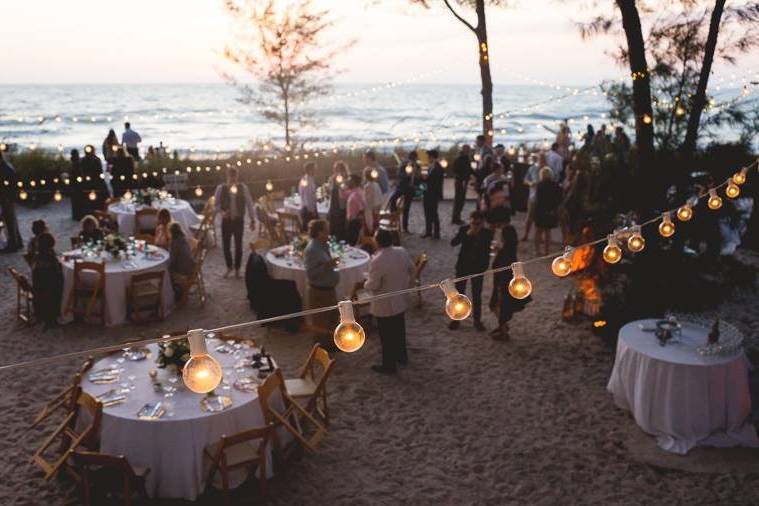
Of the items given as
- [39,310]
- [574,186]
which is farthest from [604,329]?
[39,310]

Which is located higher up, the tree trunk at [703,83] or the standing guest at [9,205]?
the tree trunk at [703,83]

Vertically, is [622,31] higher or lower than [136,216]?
higher

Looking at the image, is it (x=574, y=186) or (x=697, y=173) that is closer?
(x=697, y=173)

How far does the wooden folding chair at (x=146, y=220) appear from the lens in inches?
426

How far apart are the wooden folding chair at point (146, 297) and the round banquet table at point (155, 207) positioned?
108 inches

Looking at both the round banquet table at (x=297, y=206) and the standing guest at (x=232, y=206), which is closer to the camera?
the standing guest at (x=232, y=206)

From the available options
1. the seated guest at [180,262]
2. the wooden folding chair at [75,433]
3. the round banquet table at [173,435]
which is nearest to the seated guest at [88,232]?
the seated guest at [180,262]

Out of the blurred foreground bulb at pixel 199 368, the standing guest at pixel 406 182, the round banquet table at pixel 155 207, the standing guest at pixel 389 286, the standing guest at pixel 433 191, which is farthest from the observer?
the standing guest at pixel 406 182

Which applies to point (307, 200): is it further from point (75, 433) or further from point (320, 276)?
→ point (75, 433)

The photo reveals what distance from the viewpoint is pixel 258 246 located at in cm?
850

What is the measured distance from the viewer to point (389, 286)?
20.7 ft

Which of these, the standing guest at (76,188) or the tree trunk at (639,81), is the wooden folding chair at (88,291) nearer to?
the standing guest at (76,188)

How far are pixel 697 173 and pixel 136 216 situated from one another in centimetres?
812

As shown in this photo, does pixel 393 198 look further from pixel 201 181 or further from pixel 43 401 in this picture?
pixel 43 401
